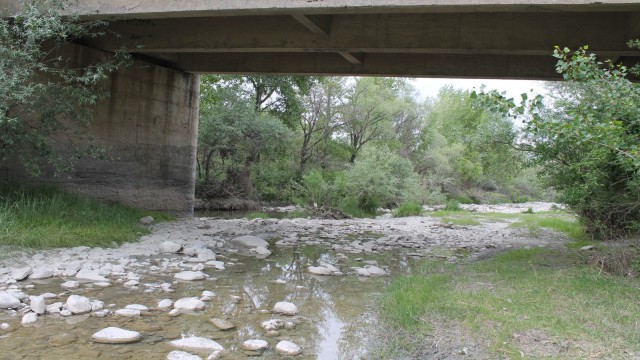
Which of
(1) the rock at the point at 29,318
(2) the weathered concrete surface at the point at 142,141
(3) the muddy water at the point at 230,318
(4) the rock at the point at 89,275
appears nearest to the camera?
(3) the muddy water at the point at 230,318

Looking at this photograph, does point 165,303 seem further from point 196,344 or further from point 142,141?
point 142,141

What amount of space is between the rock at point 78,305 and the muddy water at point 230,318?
14 cm

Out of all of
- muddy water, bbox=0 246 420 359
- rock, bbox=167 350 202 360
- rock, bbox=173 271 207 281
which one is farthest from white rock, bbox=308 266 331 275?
rock, bbox=167 350 202 360

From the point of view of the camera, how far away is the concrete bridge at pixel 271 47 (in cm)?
786

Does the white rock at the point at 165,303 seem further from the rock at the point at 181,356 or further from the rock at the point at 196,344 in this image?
the rock at the point at 181,356

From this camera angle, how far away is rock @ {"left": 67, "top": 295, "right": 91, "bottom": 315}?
5.03m

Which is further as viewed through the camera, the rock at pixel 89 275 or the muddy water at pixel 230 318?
the rock at pixel 89 275

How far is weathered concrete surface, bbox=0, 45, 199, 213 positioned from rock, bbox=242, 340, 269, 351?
8146 millimetres

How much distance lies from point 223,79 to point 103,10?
59.9 ft

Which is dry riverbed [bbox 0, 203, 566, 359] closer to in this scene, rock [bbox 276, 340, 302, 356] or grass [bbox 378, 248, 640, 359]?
rock [bbox 276, 340, 302, 356]

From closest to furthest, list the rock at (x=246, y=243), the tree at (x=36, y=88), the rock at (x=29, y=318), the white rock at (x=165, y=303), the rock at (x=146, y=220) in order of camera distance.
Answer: the rock at (x=29, y=318), the white rock at (x=165, y=303), the tree at (x=36, y=88), the rock at (x=246, y=243), the rock at (x=146, y=220)

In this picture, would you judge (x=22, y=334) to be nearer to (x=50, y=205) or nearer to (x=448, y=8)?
(x=50, y=205)

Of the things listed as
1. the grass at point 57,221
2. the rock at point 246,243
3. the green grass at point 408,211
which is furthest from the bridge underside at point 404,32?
the green grass at point 408,211

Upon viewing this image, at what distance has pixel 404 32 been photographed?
9.23 meters
